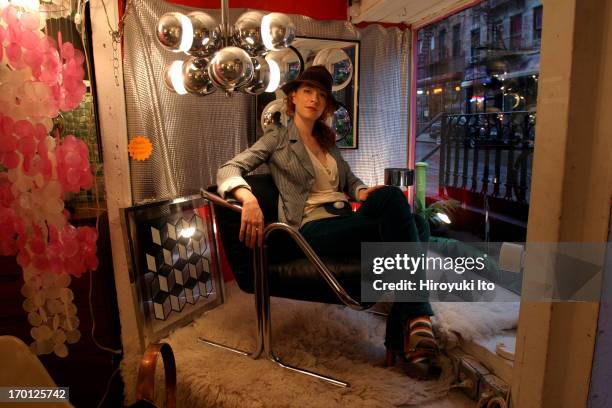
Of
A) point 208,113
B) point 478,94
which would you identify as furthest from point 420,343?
point 208,113

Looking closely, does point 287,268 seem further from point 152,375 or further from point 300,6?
point 300,6

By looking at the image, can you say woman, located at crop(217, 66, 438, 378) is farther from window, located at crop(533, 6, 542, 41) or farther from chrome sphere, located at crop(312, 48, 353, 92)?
window, located at crop(533, 6, 542, 41)

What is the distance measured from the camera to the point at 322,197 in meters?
2.30

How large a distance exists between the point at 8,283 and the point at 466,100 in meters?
2.60

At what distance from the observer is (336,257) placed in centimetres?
200

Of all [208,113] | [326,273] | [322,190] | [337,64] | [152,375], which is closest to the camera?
[152,375]

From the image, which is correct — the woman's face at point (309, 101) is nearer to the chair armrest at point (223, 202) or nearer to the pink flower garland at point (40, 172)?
the chair armrest at point (223, 202)

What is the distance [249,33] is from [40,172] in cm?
109

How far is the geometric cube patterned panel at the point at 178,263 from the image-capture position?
8.05ft

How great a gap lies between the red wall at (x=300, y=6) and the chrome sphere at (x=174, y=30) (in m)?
0.75

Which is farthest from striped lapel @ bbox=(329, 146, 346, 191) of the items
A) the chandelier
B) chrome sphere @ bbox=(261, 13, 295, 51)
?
chrome sphere @ bbox=(261, 13, 295, 51)

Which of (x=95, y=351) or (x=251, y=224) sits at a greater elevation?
(x=251, y=224)

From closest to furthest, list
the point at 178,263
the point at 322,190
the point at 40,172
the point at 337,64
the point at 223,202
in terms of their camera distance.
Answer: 1. the point at 40,172
2. the point at 223,202
3. the point at 322,190
4. the point at 178,263
5. the point at 337,64

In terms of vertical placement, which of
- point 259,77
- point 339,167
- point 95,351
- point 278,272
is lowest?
point 95,351
